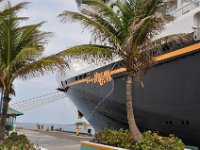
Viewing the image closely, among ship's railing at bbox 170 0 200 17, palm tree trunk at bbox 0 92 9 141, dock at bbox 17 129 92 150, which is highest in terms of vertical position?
ship's railing at bbox 170 0 200 17

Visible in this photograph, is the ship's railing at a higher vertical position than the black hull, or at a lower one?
higher

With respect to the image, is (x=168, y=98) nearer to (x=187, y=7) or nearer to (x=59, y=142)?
(x=187, y=7)

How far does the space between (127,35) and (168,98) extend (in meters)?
3.21

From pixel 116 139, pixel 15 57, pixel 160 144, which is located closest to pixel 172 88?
pixel 116 139

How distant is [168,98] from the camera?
42.1ft

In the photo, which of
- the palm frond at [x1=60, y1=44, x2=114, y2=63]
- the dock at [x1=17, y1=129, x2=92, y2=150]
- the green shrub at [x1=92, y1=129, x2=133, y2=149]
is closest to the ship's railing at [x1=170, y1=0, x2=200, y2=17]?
the palm frond at [x1=60, y1=44, x2=114, y2=63]

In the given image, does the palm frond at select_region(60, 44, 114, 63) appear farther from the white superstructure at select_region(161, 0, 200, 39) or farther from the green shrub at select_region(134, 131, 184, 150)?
the green shrub at select_region(134, 131, 184, 150)

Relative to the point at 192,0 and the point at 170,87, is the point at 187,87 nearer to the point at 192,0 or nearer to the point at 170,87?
the point at 170,87

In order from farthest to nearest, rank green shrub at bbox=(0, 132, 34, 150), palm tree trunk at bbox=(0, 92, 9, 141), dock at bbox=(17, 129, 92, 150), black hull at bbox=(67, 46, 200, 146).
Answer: dock at bbox=(17, 129, 92, 150), black hull at bbox=(67, 46, 200, 146), palm tree trunk at bbox=(0, 92, 9, 141), green shrub at bbox=(0, 132, 34, 150)

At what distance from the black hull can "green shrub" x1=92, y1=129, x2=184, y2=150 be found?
6.60 ft

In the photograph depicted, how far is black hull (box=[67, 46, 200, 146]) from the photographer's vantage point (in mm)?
11789

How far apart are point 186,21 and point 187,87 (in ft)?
8.04

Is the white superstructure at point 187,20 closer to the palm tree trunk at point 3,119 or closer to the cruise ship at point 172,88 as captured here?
the cruise ship at point 172,88

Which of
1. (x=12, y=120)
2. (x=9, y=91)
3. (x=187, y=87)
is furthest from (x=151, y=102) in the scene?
(x=12, y=120)
